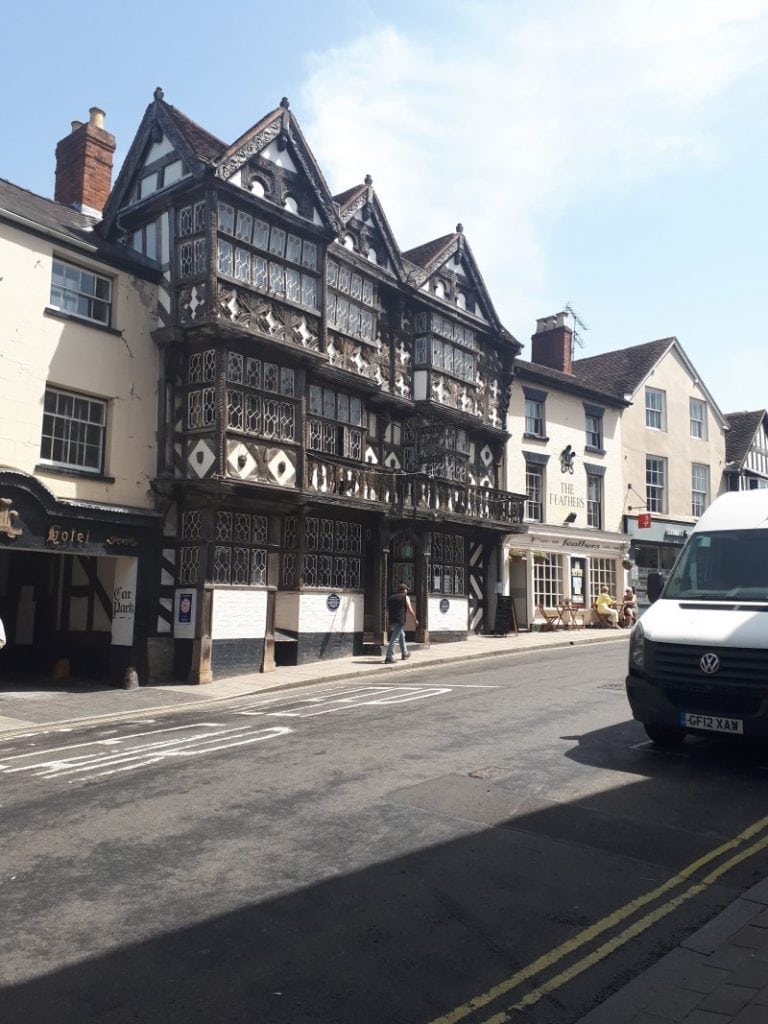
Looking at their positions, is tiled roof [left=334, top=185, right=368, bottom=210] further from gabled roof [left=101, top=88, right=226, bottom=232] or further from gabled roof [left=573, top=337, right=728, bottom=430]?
gabled roof [left=573, top=337, right=728, bottom=430]

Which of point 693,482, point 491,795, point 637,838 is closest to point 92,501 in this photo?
point 491,795

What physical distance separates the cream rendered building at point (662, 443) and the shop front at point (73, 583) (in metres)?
20.9

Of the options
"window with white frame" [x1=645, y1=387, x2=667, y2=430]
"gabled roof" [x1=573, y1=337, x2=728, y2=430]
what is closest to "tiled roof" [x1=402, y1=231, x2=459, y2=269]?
"gabled roof" [x1=573, y1=337, x2=728, y2=430]

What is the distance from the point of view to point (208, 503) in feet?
55.8

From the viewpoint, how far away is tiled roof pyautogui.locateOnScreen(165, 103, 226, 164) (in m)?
17.4

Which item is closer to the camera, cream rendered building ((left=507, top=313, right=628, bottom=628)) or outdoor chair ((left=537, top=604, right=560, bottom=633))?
outdoor chair ((left=537, top=604, right=560, bottom=633))

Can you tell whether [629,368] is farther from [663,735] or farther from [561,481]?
[663,735]

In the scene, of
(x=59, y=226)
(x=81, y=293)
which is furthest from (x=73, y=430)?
(x=59, y=226)

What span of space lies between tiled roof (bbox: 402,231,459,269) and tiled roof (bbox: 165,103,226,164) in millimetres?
7145

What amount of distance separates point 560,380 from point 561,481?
3.52 meters

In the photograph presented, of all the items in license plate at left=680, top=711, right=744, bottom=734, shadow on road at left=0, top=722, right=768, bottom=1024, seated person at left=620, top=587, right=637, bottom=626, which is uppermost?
seated person at left=620, top=587, right=637, bottom=626

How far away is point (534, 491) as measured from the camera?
28422 millimetres

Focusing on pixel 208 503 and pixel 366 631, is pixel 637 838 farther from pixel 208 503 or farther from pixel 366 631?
pixel 366 631

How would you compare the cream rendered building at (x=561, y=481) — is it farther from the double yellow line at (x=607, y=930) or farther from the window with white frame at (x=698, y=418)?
the double yellow line at (x=607, y=930)
